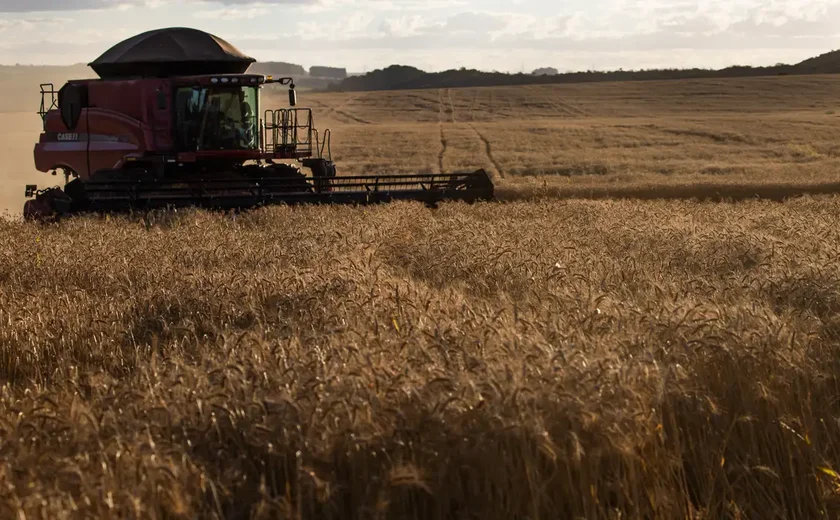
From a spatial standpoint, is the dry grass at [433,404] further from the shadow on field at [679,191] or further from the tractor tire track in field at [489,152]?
the tractor tire track in field at [489,152]

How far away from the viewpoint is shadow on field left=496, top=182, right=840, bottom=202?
72.8 ft

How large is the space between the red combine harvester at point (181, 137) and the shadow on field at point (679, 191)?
5.71 m

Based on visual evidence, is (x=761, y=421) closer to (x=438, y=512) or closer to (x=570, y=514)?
(x=570, y=514)

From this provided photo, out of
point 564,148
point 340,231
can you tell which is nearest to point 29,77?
point 564,148

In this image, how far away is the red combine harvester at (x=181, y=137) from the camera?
16078 mm

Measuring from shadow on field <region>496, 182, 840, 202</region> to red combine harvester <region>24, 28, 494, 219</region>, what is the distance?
18.7ft

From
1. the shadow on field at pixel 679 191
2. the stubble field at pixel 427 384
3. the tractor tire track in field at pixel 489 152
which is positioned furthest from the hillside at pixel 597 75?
the stubble field at pixel 427 384

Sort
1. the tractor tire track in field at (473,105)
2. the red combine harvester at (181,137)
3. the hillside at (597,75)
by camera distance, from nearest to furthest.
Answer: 1. the red combine harvester at (181,137)
2. the tractor tire track in field at (473,105)
3. the hillside at (597,75)

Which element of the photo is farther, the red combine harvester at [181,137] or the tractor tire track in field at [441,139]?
the tractor tire track in field at [441,139]

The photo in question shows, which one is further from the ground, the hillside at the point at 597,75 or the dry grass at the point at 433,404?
the hillside at the point at 597,75

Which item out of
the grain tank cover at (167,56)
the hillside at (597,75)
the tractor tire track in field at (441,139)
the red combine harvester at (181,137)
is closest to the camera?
the red combine harvester at (181,137)

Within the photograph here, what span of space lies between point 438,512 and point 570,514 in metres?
0.49

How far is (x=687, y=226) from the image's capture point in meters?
10.3

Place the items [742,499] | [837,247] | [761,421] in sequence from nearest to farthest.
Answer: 1. [742,499]
2. [761,421]
3. [837,247]
